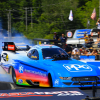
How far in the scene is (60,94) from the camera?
5.80 meters

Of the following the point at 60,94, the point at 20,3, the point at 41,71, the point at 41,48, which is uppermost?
the point at 20,3

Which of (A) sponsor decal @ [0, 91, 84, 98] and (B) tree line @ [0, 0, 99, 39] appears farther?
(B) tree line @ [0, 0, 99, 39]

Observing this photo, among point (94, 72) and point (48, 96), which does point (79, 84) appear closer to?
point (94, 72)

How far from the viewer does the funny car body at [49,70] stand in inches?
257

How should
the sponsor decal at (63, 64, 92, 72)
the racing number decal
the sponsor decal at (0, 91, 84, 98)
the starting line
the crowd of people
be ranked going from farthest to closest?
1. the crowd of people
2. the racing number decal
3. the sponsor decal at (63, 64, 92, 72)
4. the sponsor decal at (0, 91, 84, 98)
5. the starting line

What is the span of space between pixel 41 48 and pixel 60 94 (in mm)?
2466

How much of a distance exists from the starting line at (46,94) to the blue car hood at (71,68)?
18.5 inches

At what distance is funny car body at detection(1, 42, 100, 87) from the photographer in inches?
257

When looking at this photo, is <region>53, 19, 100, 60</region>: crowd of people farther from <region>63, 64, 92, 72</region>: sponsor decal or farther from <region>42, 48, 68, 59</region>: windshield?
<region>63, 64, 92, 72</region>: sponsor decal

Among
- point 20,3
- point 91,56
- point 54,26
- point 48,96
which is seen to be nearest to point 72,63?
point 48,96

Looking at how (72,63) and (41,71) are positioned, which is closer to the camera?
(41,71)

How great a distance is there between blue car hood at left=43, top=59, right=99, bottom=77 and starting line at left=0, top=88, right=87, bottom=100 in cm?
47

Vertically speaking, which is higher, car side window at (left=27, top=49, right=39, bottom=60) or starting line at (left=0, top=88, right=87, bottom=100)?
car side window at (left=27, top=49, right=39, bottom=60)

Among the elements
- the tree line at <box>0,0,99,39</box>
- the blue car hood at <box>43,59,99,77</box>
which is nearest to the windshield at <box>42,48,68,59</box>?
the blue car hood at <box>43,59,99,77</box>
